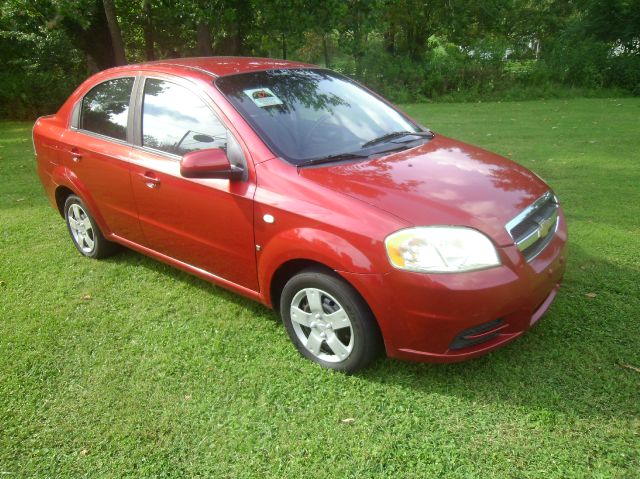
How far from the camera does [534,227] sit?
2910 mm

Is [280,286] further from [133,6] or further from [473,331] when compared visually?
[133,6]

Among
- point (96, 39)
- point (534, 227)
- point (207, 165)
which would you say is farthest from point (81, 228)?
point (96, 39)

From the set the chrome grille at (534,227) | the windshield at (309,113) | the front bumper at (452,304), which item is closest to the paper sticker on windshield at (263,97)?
the windshield at (309,113)

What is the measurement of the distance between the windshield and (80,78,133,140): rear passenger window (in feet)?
3.16

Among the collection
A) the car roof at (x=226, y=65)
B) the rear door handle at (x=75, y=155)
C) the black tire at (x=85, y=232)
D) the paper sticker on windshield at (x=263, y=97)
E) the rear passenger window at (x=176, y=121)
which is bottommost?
the black tire at (x=85, y=232)

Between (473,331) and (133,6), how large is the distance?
56.9ft

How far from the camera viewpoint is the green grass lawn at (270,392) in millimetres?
2488

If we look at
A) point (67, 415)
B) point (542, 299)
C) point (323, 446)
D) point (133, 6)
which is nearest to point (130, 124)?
point (67, 415)

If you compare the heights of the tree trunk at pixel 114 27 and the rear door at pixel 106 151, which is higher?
the tree trunk at pixel 114 27

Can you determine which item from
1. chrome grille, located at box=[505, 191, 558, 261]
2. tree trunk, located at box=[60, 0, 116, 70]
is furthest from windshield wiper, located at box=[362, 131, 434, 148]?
tree trunk, located at box=[60, 0, 116, 70]

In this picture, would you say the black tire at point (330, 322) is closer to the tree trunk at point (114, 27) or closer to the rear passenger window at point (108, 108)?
the rear passenger window at point (108, 108)

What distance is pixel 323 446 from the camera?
256cm

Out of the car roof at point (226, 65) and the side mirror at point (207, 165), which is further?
the car roof at point (226, 65)

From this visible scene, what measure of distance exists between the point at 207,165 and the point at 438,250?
1.37 m
